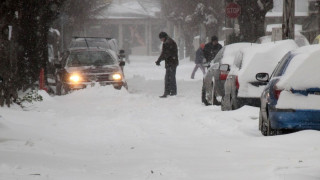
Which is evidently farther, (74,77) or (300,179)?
(74,77)

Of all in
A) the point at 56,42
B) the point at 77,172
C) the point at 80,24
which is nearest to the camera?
the point at 77,172

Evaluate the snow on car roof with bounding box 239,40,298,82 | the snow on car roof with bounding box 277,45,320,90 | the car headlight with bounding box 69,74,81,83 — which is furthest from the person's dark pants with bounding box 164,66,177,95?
the snow on car roof with bounding box 277,45,320,90

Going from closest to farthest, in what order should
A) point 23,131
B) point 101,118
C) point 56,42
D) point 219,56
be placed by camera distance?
point 23,131
point 101,118
point 219,56
point 56,42

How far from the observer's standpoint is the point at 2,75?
14.5 metres

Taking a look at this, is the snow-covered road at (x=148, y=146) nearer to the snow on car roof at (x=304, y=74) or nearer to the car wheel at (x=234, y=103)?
the car wheel at (x=234, y=103)

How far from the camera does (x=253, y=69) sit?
1295cm

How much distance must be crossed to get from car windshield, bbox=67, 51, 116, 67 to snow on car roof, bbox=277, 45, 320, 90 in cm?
1098

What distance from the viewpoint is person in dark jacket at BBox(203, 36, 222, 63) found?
976 inches

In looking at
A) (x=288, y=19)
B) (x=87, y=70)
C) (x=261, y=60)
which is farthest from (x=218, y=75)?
(x=87, y=70)

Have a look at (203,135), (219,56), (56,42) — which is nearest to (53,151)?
(203,135)

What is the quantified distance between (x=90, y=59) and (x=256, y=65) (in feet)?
27.2

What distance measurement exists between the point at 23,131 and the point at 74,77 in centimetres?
806

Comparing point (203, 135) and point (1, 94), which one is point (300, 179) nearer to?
point (203, 135)

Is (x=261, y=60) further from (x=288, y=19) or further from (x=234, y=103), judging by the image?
(x=288, y=19)
